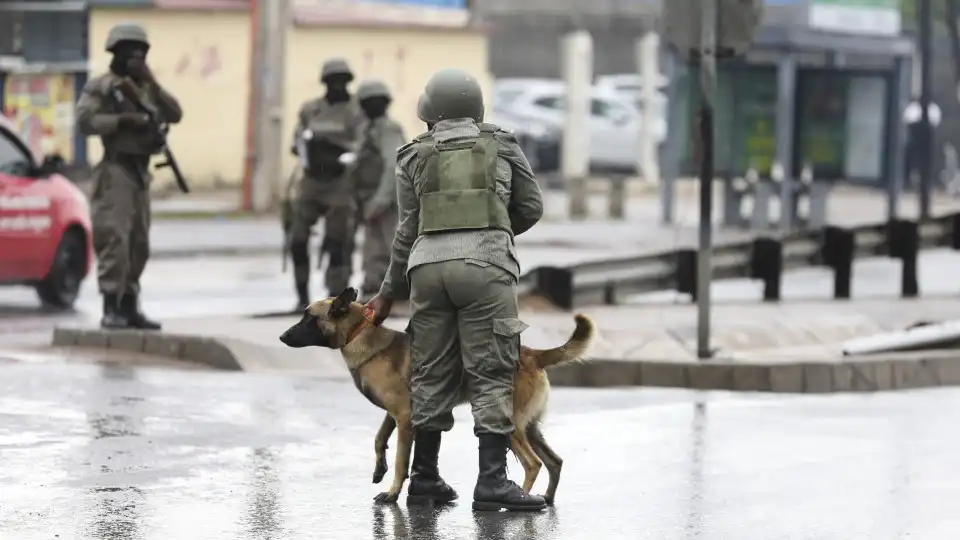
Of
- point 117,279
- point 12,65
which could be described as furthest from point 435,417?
point 12,65

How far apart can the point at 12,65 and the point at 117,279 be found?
18563 mm

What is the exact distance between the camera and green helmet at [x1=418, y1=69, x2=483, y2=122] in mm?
8750

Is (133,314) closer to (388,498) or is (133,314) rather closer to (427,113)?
(388,498)

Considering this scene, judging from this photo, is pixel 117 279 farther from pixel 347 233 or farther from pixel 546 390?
pixel 546 390

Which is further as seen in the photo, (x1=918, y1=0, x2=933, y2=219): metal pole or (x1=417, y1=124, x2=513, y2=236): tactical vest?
(x1=918, y1=0, x2=933, y2=219): metal pole

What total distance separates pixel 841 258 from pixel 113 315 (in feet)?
22.9

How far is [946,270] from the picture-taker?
24.4 meters

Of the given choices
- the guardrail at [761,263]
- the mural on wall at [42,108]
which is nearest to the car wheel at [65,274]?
the guardrail at [761,263]

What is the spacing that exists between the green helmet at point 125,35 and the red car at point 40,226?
123 inches

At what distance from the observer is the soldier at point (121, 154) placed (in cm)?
1458

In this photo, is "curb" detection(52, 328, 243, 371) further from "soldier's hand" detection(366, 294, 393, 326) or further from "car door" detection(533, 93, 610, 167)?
"car door" detection(533, 93, 610, 167)

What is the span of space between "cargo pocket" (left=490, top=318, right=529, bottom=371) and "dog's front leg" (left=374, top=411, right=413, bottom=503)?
492 mm

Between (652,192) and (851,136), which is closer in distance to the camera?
(851,136)

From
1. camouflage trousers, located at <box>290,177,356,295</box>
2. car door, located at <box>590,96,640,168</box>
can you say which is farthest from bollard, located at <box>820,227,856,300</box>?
car door, located at <box>590,96,640,168</box>
